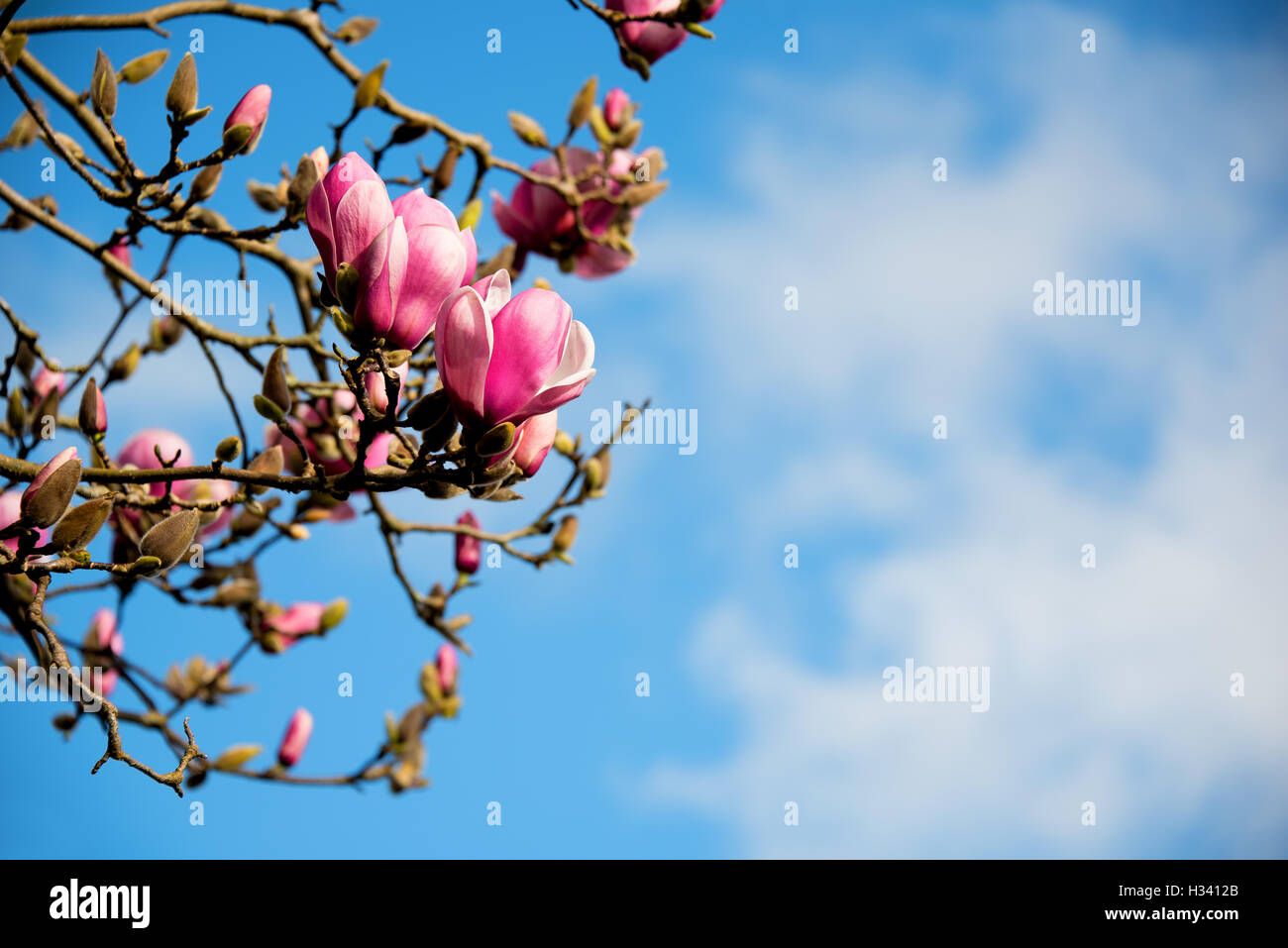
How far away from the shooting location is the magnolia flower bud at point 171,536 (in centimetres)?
131

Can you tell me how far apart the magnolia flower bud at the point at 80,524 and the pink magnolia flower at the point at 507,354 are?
1.62ft

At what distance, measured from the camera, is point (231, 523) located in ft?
7.39

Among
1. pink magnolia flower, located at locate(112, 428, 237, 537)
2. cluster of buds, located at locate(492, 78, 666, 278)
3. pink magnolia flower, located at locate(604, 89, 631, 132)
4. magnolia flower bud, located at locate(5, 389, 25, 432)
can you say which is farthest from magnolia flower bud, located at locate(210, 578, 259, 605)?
pink magnolia flower, located at locate(604, 89, 631, 132)

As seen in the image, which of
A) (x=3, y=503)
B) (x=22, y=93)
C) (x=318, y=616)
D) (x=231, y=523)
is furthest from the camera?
(x=318, y=616)

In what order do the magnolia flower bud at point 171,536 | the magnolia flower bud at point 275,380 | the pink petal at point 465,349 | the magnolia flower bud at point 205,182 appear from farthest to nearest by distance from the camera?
the magnolia flower bud at point 205,182 < the magnolia flower bud at point 275,380 < the magnolia flower bud at point 171,536 < the pink petal at point 465,349

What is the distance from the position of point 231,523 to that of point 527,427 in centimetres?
134

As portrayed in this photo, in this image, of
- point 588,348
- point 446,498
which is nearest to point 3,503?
point 446,498

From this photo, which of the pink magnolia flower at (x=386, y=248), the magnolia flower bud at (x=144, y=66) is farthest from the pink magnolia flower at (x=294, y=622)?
the pink magnolia flower at (x=386, y=248)

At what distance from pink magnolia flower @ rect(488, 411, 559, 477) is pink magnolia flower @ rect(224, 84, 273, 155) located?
84cm

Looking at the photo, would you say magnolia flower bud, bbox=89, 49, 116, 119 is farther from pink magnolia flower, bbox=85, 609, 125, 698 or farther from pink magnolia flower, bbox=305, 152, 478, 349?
pink magnolia flower, bbox=85, 609, 125, 698

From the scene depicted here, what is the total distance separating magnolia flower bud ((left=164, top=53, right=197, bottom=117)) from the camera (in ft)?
5.24

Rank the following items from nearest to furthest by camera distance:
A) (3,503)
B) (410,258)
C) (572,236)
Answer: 1. (410,258)
2. (3,503)
3. (572,236)

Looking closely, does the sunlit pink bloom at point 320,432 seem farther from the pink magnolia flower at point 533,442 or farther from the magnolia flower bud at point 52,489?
the pink magnolia flower at point 533,442

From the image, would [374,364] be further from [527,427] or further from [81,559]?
[81,559]
